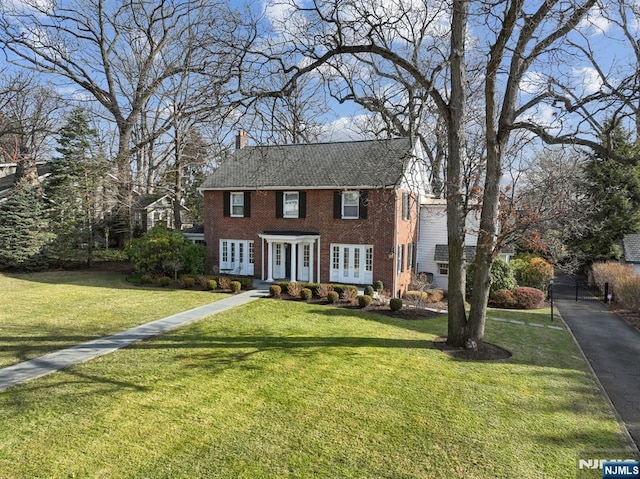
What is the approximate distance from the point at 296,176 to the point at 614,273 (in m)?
17.7

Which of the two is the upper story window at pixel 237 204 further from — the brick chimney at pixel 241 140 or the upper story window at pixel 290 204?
the brick chimney at pixel 241 140

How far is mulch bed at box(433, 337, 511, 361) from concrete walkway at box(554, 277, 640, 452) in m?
2.11

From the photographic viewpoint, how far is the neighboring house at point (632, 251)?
22953 mm

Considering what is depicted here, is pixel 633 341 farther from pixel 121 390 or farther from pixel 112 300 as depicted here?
pixel 112 300

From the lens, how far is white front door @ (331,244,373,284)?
19625 mm

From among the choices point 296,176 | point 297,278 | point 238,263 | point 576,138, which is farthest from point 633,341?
point 238,263

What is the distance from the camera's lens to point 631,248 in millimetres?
24094

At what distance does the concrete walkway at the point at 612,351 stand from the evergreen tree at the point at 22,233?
26.7 meters

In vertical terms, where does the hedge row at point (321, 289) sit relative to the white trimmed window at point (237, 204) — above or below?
below

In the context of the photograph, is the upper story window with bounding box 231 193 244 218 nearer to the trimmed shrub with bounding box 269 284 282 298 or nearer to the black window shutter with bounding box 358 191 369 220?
the trimmed shrub with bounding box 269 284 282 298

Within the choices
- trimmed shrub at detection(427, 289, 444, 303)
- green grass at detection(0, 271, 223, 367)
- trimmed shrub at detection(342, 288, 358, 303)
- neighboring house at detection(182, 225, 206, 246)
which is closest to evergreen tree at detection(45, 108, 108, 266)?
green grass at detection(0, 271, 223, 367)

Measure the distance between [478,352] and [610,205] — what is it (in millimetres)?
24429

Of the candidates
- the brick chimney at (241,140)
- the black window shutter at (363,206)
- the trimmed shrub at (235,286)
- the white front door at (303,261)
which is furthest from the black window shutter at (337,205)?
the brick chimney at (241,140)

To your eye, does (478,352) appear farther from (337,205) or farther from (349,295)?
(337,205)
